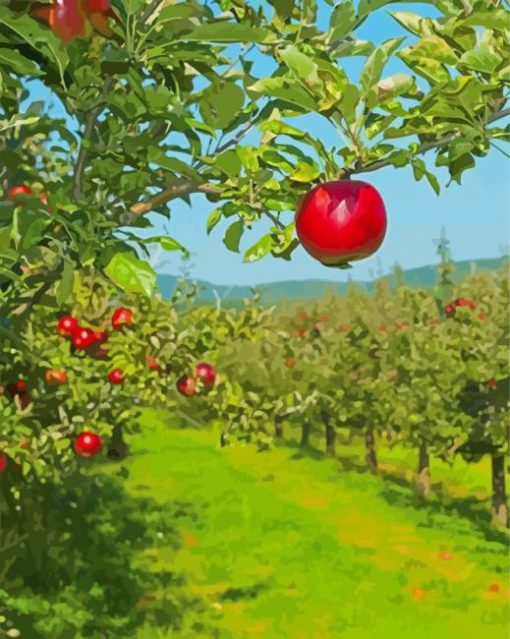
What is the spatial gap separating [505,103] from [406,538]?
16049mm

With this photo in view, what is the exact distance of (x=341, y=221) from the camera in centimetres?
229

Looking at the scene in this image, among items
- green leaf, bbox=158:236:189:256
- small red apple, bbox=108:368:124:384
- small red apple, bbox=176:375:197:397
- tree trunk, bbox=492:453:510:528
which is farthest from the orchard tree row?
green leaf, bbox=158:236:189:256

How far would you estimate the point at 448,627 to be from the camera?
12.7 m

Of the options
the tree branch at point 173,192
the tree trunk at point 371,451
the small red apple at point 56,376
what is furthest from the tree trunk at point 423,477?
the tree branch at point 173,192

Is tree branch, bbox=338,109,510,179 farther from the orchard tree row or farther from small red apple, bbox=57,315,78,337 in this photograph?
the orchard tree row

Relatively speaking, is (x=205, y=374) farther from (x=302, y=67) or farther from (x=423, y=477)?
(x=423, y=477)

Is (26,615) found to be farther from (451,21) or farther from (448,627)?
(451,21)

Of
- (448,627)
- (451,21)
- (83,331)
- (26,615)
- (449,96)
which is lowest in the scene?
(448,627)

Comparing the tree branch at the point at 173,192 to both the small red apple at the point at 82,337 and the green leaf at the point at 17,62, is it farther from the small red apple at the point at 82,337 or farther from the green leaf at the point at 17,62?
the small red apple at the point at 82,337

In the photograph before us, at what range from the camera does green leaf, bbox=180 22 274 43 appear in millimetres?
2186

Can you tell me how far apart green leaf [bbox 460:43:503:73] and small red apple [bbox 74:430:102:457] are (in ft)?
23.4

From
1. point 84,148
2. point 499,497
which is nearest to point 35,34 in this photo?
point 84,148

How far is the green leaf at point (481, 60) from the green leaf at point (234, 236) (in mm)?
900

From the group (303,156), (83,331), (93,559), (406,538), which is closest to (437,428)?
(406,538)
